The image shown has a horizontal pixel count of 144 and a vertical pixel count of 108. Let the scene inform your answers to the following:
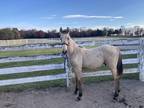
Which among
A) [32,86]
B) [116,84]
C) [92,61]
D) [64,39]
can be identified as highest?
[64,39]

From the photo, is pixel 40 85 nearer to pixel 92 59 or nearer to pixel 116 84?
pixel 92 59

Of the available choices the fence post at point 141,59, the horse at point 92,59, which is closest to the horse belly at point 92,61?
the horse at point 92,59

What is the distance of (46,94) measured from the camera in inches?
229

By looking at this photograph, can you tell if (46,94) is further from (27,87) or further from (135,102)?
(135,102)

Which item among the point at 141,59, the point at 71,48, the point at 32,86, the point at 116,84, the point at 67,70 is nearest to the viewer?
the point at 71,48

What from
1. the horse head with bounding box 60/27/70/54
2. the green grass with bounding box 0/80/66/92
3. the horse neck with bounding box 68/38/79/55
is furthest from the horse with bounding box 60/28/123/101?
the green grass with bounding box 0/80/66/92

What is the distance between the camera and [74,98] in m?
5.51

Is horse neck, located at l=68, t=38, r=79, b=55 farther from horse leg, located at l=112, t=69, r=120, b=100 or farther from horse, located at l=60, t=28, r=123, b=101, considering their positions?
horse leg, located at l=112, t=69, r=120, b=100

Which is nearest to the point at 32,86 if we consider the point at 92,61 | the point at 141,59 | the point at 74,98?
the point at 74,98

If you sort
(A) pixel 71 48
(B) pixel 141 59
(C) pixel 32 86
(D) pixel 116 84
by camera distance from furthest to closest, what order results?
(B) pixel 141 59
(C) pixel 32 86
(D) pixel 116 84
(A) pixel 71 48

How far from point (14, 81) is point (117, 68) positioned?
2.76m

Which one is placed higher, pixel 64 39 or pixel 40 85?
pixel 64 39

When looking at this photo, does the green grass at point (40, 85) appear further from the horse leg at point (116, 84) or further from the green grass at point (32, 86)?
the horse leg at point (116, 84)

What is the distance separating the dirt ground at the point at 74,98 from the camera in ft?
17.0
